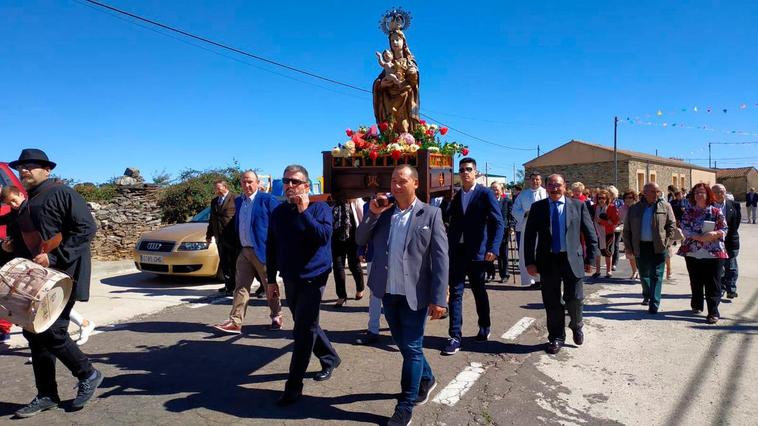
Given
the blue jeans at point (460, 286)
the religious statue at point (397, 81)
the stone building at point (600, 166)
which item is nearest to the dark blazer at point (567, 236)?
the blue jeans at point (460, 286)

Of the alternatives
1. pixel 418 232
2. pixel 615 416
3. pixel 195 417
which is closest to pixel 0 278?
pixel 195 417

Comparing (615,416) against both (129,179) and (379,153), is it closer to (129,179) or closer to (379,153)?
(379,153)

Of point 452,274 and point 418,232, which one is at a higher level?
point 418,232

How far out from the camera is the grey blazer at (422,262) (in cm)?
361

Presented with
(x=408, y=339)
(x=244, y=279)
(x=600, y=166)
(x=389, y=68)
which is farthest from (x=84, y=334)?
(x=600, y=166)

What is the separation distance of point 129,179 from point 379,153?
11.8 metres

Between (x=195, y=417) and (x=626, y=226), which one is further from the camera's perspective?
(x=626, y=226)

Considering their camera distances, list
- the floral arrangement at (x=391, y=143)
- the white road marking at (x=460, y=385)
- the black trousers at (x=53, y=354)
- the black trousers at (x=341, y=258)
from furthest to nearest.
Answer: the black trousers at (x=341, y=258) → the floral arrangement at (x=391, y=143) → the white road marking at (x=460, y=385) → the black trousers at (x=53, y=354)

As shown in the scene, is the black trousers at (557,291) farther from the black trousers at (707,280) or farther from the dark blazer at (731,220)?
the dark blazer at (731,220)

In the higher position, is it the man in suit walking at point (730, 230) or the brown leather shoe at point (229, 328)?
the man in suit walking at point (730, 230)

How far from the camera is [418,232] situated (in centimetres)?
367

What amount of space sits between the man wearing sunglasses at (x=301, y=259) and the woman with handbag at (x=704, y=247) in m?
5.04

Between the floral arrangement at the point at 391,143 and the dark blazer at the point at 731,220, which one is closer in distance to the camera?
the floral arrangement at the point at 391,143

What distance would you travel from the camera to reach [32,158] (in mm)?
3920
